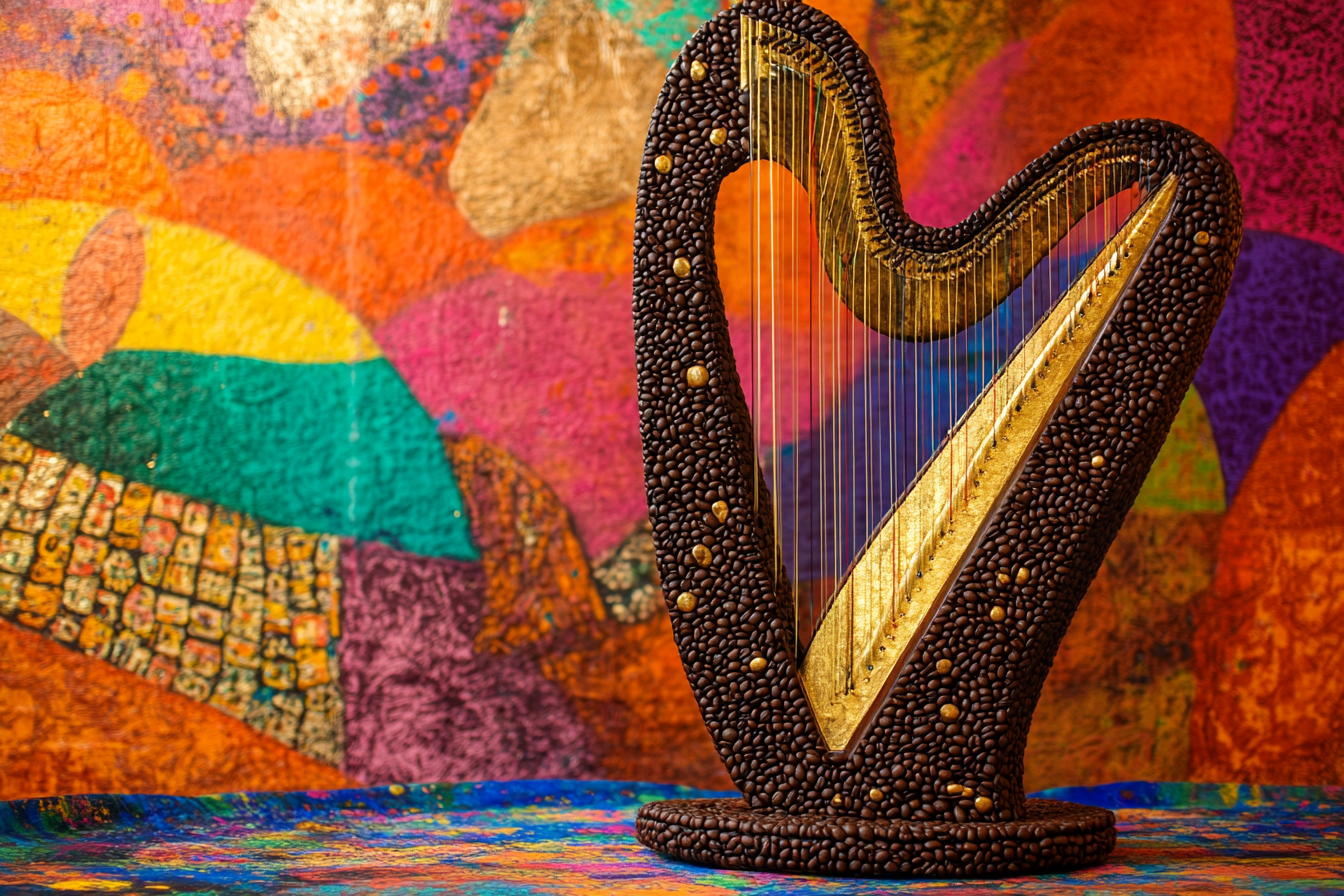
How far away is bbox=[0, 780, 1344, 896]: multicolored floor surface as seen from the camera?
1727 mm

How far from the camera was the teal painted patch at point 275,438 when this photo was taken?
2.63 meters

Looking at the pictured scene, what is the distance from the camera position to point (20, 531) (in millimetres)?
2600

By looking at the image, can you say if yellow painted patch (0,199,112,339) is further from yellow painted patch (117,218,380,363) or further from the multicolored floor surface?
the multicolored floor surface

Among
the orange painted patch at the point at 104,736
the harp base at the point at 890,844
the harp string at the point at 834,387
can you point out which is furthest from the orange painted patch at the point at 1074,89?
the orange painted patch at the point at 104,736

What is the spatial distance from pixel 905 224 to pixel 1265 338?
1365mm

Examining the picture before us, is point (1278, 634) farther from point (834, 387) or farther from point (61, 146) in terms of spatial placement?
point (61, 146)

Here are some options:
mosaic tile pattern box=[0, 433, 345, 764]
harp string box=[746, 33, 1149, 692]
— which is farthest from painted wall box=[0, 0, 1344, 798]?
harp string box=[746, 33, 1149, 692]

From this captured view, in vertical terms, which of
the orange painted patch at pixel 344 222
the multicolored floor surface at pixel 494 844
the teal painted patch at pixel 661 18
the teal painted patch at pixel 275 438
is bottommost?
the multicolored floor surface at pixel 494 844

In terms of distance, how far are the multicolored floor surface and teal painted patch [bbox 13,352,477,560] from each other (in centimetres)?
57

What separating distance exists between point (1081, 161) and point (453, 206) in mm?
1448

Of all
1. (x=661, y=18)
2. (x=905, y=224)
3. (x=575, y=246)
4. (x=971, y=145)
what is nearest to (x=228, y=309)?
(x=575, y=246)

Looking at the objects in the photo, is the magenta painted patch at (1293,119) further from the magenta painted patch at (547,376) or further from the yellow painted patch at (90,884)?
the yellow painted patch at (90,884)

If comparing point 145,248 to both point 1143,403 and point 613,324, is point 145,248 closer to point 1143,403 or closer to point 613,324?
point 613,324

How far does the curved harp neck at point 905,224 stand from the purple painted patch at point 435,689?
125 centimetres
